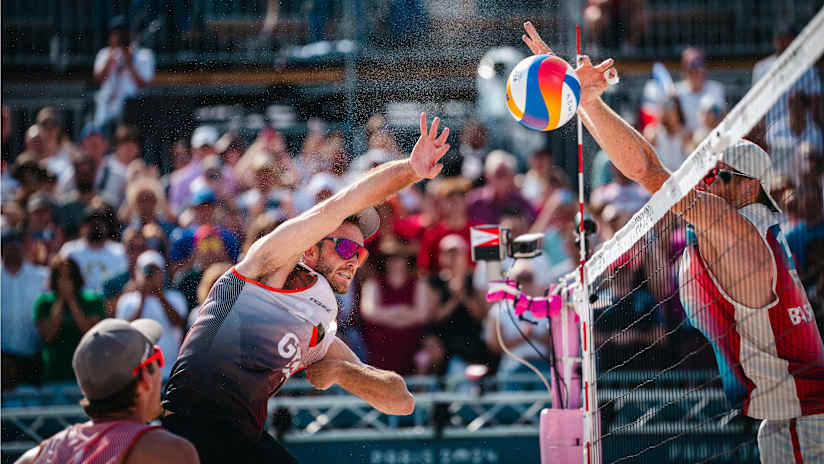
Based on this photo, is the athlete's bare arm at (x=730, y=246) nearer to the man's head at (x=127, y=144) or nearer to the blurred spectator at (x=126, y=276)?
the blurred spectator at (x=126, y=276)

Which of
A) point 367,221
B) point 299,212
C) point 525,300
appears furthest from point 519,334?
point 367,221

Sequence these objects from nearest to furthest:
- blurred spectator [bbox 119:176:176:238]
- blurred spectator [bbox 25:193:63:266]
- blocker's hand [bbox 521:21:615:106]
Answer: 1. blocker's hand [bbox 521:21:615:106]
2. blurred spectator [bbox 25:193:63:266]
3. blurred spectator [bbox 119:176:176:238]

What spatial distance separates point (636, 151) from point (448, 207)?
3.70 meters

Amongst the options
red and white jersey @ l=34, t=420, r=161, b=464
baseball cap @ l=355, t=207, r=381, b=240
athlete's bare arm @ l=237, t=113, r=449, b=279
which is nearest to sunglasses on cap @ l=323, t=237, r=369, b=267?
baseball cap @ l=355, t=207, r=381, b=240

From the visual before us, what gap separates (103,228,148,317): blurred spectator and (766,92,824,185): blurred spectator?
497 cm

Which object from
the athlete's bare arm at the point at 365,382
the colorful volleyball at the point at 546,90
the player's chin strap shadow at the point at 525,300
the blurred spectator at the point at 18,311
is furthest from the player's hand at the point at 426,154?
the blurred spectator at the point at 18,311

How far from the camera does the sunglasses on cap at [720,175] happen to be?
4375mm

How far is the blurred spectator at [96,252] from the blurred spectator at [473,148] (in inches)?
133

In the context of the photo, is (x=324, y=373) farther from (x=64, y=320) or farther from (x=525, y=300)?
(x=64, y=320)

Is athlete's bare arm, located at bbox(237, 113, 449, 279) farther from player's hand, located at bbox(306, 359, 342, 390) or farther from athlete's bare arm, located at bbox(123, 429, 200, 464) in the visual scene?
athlete's bare arm, located at bbox(123, 429, 200, 464)

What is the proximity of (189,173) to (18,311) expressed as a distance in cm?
210

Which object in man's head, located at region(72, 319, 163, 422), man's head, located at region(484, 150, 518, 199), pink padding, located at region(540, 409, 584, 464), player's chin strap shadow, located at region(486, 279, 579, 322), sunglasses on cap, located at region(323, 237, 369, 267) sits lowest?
pink padding, located at region(540, 409, 584, 464)

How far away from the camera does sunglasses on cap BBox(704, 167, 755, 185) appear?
4375mm

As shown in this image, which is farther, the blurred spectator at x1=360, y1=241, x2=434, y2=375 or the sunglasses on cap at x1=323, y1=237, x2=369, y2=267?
the blurred spectator at x1=360, y1=241, x2=434, y2=375
